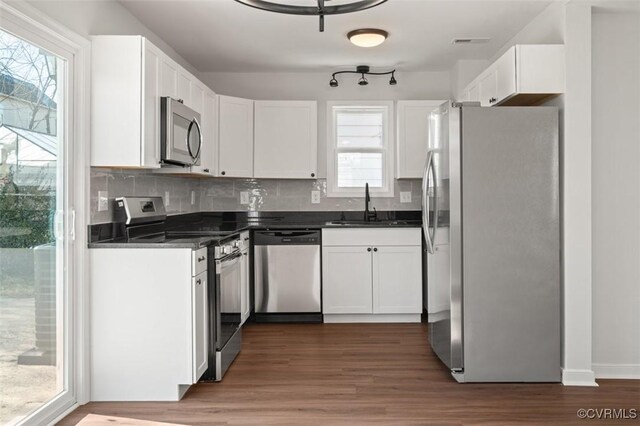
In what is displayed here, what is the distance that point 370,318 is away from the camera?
16.1ft

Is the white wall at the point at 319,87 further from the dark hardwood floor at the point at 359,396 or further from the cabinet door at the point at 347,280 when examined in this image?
the dark hardwood floor at the point at 359,396

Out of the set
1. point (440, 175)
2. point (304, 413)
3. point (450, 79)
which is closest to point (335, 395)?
point (304, 413)

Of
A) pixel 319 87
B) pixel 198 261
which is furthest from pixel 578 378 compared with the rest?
pixel 319 87

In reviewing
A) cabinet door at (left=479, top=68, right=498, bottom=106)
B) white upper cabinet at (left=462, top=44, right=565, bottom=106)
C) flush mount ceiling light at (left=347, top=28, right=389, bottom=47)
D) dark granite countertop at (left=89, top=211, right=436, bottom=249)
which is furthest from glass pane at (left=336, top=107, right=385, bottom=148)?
white upper cabinet at (left=462, top=44, right=565, bottom=106)

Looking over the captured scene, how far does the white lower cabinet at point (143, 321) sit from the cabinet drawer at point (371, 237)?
2046 millimetres

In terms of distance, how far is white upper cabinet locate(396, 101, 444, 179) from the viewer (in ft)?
17.0

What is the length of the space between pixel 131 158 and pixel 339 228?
7.41 ft

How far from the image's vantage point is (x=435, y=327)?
3.71 metres

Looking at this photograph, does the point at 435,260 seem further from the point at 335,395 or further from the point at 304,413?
the point at 304,413

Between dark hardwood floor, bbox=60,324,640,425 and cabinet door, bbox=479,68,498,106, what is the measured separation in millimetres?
1926

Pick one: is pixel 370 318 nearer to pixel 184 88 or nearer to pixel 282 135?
pixel 282 135

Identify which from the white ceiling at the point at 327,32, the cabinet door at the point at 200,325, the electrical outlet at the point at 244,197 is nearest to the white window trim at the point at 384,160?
the white ceiling at the point at 327,32

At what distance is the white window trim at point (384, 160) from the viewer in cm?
544

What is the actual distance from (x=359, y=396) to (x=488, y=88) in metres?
2.41
